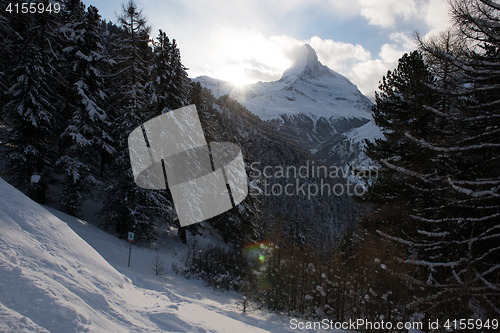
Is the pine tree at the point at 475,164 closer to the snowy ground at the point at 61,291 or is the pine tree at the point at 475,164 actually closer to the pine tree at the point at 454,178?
the pine tree at the point at 454,178

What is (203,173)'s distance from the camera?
17.7m

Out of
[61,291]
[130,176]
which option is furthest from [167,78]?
[61,291]

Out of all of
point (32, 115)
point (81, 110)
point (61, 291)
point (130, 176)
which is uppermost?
point (81, 110)

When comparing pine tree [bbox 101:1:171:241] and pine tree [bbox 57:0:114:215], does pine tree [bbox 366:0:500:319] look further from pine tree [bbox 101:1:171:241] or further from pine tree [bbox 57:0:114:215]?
pine tree [bbox 57:0:114:215]

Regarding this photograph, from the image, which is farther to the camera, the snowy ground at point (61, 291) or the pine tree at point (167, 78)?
the pine tree at point (167, 78)

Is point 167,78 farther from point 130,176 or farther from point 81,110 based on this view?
point 130,176

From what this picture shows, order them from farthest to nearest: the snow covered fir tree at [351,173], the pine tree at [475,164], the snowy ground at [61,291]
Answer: the snow covered fir tree at [351,173] < the pine tree at [475,164] < the snowy ground at [61,291]

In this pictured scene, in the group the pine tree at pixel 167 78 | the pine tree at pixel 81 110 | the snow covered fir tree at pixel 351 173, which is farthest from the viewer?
the pine tree at pixel 167 78

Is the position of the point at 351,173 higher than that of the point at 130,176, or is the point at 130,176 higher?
the point at 351,173

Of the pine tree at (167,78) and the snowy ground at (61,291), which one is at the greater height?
the pine tree at (167,78)

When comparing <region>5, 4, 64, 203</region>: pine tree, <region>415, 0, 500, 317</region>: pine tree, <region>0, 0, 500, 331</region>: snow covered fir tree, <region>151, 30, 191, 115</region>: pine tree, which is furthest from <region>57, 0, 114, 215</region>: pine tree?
<region>415, 0, 500, 317</region>: pine tree

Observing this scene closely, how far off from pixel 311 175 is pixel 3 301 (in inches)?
4677

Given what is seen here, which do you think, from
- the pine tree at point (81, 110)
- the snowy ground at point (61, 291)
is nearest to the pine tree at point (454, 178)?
the snowy ground at point (61, 291)

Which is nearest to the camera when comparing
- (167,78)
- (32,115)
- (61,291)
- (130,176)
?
(61,291)
